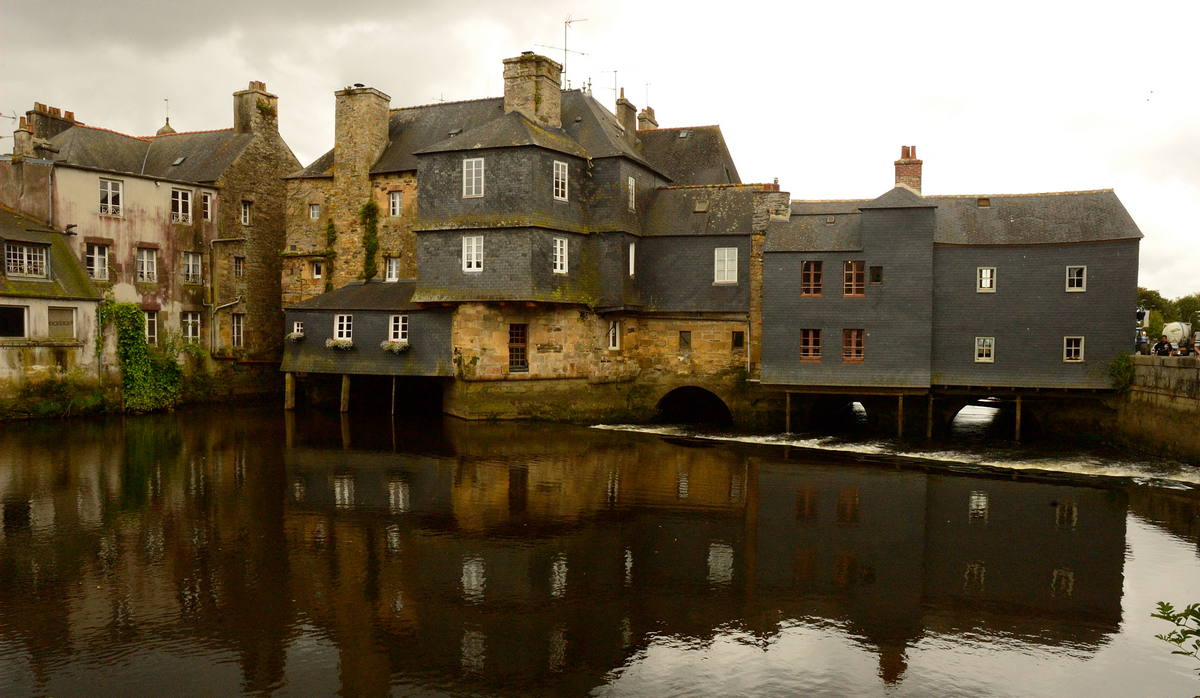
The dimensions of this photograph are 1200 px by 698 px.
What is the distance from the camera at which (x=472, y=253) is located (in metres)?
28.0

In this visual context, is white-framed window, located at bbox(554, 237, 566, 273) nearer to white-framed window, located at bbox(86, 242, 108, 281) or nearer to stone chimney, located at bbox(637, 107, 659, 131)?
stone chimney, located at bbox(637, 107, 659, 131)

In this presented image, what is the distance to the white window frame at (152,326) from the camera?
32125mm

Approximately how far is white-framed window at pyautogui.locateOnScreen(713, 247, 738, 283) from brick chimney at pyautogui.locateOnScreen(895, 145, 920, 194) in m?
5.98

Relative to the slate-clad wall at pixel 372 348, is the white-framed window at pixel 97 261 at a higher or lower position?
higher

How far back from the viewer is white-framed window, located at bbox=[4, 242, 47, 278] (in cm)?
2741

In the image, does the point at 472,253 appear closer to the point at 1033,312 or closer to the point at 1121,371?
the point at 1033,312

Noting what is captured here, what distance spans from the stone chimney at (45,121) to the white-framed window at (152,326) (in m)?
9.67

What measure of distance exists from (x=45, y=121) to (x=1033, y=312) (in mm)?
39529

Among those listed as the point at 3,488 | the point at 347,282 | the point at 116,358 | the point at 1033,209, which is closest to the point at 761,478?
the point at 1033,209

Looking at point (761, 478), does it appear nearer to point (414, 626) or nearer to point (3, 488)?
point (414, 626)

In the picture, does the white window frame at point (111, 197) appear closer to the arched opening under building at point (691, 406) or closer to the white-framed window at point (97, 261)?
the white-framed window at point (97, 261)

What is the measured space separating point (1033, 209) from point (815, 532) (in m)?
17.5

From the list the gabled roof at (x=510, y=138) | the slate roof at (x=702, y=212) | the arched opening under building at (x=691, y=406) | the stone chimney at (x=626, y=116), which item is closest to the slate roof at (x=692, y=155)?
the stone chimney at (x=626, y=116)

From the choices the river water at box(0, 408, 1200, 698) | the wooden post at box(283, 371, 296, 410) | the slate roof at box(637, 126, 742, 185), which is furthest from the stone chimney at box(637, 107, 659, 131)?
the river water at box(0, 408, 1200, 698)
